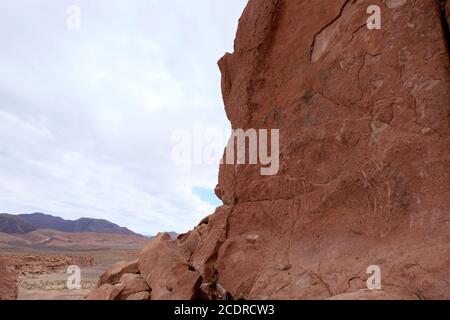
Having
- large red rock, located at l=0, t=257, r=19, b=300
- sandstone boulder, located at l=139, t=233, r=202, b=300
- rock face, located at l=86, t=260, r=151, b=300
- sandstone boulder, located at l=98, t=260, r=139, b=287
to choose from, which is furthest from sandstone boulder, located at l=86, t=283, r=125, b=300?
large red rock, located at l=0, t=257, r=19, b=300

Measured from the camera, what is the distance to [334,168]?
18.5ft

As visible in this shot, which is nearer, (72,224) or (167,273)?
(167,273)

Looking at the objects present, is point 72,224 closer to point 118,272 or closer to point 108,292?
point 118,272

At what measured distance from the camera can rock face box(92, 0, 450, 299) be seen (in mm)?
4676

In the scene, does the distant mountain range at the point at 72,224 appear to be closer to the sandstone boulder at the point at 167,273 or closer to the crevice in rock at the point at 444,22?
the sandstone boulder at the point at 167,273

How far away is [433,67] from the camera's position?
496cm

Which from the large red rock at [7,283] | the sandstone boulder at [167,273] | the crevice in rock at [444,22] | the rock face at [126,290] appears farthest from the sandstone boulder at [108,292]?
the crevice in rock at [444,22]

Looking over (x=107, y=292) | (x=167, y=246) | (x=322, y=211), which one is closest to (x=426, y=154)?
(x=322, y=211)

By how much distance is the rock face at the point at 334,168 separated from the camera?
4.68 metres

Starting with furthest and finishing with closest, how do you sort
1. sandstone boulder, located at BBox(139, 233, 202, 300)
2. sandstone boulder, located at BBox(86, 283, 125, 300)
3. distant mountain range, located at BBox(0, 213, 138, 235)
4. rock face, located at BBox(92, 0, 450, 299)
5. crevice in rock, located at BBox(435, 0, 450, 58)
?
distant mountain range, located at BBox(0, 213, 138, 235) < sandstone boulder, located at BBox(86, 283, 125, 300) < sandstone boulder, located at BBox(139, 233, 202, 300) < crevice in rock, located at BBox(435, 0, 450, 58) < rock face, located at BBox(92, 0, 450, 299)

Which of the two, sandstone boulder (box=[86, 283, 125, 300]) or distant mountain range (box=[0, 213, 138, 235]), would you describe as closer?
sandstone boulder (box=[86, 283, 125, 300])

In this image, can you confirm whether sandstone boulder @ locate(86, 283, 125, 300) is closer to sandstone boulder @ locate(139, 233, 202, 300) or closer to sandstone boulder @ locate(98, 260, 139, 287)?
sandstone boulder @ locate(139, 233, 202, 300)

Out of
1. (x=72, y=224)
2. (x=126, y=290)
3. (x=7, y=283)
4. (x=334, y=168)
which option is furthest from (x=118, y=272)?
(x=72, y=224)

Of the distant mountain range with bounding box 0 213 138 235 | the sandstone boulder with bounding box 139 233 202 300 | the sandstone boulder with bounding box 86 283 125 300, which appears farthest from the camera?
the distant mountain range with bounding box 0 213 138 235
